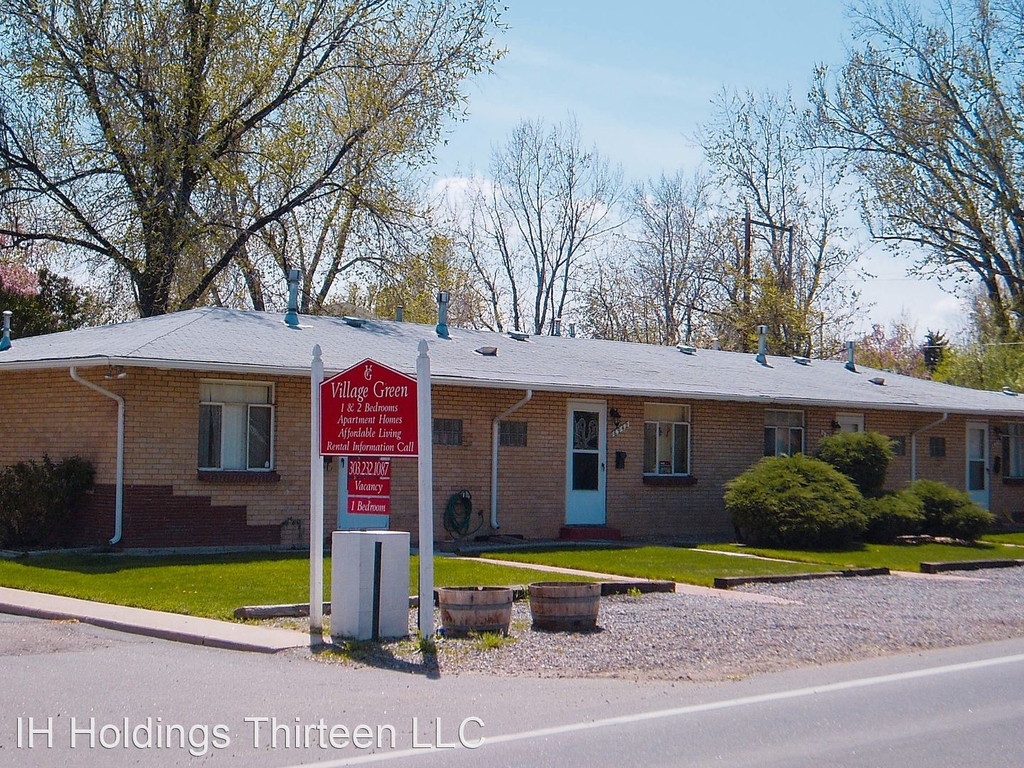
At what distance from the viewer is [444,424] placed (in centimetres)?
2053

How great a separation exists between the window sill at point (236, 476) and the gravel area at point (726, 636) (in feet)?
20.8

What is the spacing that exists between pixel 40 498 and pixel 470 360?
7692 mm

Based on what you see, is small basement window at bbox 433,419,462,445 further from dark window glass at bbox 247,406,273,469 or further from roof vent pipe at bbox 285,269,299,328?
roof vent pipe at bbox 285,269,299,328

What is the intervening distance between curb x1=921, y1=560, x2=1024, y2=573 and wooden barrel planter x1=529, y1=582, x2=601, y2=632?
29.0 ft

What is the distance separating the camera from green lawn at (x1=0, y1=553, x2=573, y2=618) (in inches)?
519

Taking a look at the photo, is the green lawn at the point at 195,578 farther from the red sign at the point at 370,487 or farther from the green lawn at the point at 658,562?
the red sign at the point at 370,487

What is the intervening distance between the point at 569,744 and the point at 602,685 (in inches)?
86.8

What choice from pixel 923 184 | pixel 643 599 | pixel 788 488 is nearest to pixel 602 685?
pixel 643 599

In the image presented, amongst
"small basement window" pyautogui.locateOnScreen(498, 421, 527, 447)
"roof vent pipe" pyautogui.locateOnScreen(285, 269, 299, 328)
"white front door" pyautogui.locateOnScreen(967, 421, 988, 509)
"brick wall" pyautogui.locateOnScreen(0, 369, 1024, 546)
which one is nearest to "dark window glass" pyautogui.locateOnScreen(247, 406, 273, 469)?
"brick wall" pyautogui.locateOnScreen(0, 369, 1024, 546)

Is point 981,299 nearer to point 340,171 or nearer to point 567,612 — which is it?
point 340,171

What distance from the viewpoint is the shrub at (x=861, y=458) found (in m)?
23.9

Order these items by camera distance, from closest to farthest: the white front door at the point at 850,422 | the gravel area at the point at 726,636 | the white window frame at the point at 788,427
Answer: the gravel area at the point at 726,636 < the white window frame at the point at 788,427 < the white front door at the point at 850,422

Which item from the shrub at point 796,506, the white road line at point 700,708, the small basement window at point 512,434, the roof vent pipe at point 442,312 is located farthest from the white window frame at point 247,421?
the white road line at point 700,708

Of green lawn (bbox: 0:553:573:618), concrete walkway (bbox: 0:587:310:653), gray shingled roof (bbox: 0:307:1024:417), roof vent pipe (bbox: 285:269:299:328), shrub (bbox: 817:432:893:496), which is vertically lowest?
concrete walkway (bbox: 0:587:310:653)
